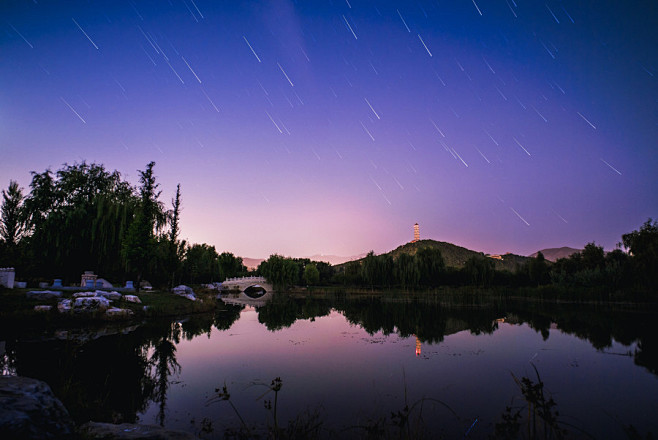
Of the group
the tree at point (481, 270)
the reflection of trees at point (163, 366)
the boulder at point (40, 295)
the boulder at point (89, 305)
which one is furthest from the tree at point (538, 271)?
the boulder at point (40, 295)

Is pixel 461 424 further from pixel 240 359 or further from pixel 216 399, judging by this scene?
pixel 240 359

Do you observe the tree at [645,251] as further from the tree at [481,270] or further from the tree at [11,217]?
the tree at [11,217]

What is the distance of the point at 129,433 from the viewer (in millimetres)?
4441

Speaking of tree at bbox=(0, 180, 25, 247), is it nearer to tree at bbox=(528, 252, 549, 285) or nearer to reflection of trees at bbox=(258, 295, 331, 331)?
reflection of trees at bbox=(258, 295, 331, 331)

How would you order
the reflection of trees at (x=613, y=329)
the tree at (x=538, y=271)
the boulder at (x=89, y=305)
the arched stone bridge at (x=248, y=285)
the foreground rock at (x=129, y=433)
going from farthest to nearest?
the arched stone bridge at (x=248, y=285) → the tree at (x=538, y=271) → the boulder at (x=89, y=305) → the reflection of trees at (x=613, y=329) → the foreground rock at (x=129, y=433)

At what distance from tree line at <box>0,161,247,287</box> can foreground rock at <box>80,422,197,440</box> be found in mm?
24524

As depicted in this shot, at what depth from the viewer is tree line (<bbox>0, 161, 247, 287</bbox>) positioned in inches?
1045

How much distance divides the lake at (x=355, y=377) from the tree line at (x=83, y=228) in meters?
12.6

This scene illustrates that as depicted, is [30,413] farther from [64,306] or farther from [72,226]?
[72,226]

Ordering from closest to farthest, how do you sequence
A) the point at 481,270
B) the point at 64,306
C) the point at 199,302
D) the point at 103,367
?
the point at 103,367 < the point at 64,306 < the point at 199,302 < the point at 481,270

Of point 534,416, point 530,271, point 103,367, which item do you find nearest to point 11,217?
point 103,367

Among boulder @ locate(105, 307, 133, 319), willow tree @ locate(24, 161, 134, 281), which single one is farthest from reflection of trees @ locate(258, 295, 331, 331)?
willow tree @ locate(24, 161, 134, 281)

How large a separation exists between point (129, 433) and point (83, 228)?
2824cm

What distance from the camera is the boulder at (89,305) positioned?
1739 cm
